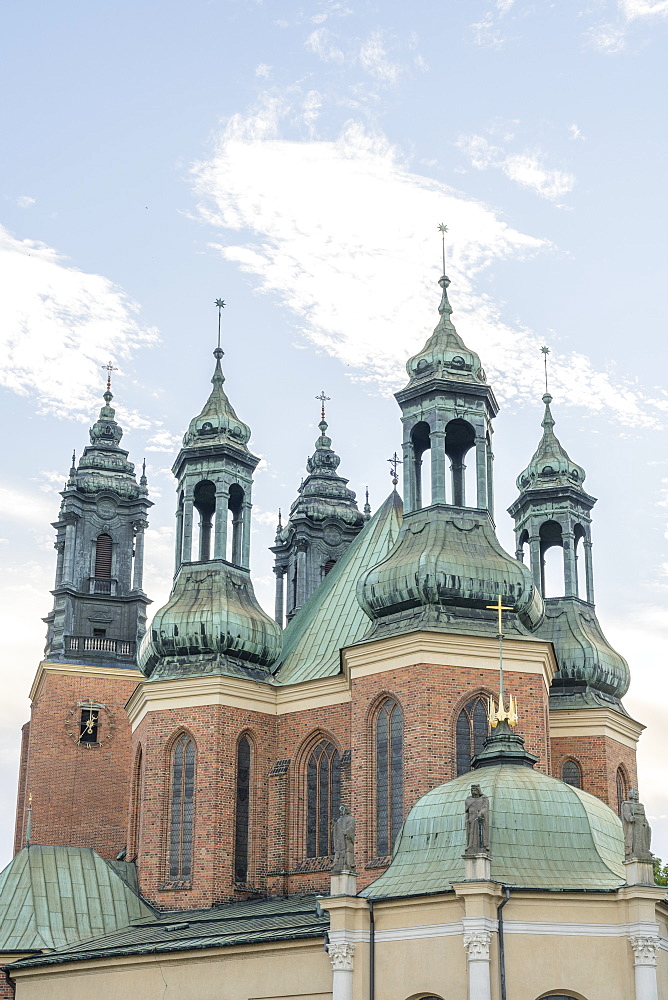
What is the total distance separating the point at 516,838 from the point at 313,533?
27987mm

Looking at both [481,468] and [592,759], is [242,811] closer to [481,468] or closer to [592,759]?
[592,759]

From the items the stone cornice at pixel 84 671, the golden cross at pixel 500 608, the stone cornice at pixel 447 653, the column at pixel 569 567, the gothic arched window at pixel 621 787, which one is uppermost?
the column at pixel 569 567

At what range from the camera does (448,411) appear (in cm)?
4216

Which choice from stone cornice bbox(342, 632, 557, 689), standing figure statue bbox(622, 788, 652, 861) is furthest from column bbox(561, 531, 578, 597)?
standing figure statue bbox(622, 788, 652, 861)

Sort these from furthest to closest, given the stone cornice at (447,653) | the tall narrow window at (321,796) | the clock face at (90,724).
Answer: the clock face at (90,724) → the tall narrow window at (321,796) → the stone cornice at (447,653)

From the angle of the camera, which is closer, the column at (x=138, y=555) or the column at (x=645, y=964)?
the column at (x=645, y=964)

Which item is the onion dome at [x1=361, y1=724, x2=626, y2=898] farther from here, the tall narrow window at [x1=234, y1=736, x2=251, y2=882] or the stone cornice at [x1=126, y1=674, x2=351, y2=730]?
the tall narrow window at [x1=234, y1=736, x2=251, y2=882]

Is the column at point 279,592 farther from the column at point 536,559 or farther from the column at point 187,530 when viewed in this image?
the column at point 536,559


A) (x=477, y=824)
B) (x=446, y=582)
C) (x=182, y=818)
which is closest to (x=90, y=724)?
(x=182, y=818)

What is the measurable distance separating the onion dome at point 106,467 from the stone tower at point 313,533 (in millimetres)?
5882

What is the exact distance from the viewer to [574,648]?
45.5m

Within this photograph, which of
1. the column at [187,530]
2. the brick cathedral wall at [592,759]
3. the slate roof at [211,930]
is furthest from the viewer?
the column at [187,530]

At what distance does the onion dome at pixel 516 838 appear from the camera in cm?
3077

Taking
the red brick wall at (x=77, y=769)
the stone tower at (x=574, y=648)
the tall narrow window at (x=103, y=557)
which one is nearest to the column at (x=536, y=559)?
the stone tower at (x=574, y=648)
